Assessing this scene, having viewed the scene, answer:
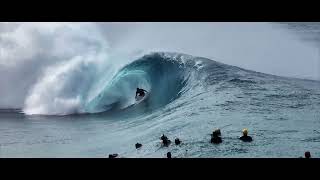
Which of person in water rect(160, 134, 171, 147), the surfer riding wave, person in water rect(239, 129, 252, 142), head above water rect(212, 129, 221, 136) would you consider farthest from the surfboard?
person in water rect(239, 129, 252, 142)

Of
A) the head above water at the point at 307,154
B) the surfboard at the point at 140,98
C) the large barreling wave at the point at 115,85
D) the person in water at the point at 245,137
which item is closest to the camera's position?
the head above water at the point at 307,154

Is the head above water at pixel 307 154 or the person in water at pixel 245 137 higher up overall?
the person in water at pixel 245 137

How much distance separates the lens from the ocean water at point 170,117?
15.2 ft

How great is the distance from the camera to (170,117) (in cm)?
508

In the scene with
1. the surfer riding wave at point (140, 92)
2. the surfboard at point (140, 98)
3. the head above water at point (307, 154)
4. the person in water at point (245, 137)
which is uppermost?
the surfer riding wave at point (140, 92)

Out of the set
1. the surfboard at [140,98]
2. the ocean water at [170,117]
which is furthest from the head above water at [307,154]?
the surfboard at [140,98]

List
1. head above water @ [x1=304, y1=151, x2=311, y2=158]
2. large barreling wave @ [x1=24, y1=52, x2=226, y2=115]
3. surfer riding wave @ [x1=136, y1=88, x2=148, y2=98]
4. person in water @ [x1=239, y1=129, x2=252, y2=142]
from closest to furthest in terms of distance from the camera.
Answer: head above water @ [x1=304, y1=151, x2=311, y2=158] < person in water @ [x1=239, y1=129, x2=252, y2=142] < large barreling wave @ [x1=24, y1=52, x2=226, y2=115] < surfer riding wave @ [x1=136, y1=88, x2=148, y2=98]

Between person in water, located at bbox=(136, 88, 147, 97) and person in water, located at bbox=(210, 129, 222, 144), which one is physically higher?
person in water, located at bbox=(136, 88, 147, 97)

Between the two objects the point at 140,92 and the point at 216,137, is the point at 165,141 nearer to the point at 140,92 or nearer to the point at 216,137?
the point at 216,137

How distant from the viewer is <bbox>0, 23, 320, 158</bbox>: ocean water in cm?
462

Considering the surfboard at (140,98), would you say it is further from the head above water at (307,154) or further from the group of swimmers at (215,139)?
the head above water at (307,154)

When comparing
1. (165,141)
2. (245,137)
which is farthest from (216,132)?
(165,141)

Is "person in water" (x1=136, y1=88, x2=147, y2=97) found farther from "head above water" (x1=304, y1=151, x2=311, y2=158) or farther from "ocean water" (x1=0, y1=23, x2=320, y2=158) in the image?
"head above water" (x1=304, y1=151, x2=311, y2=158)
